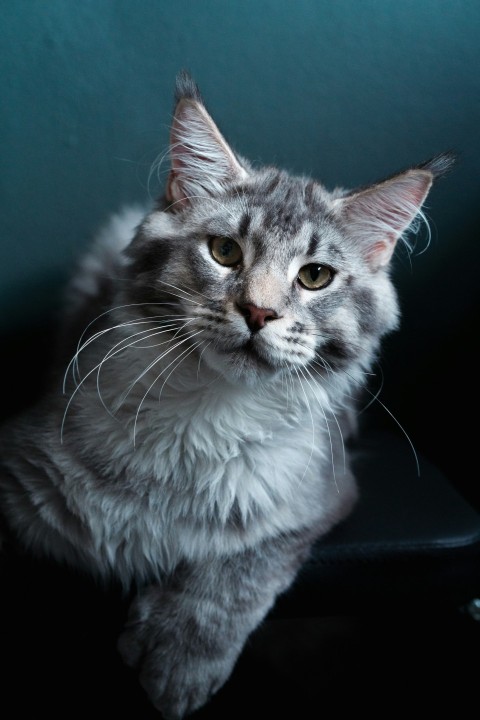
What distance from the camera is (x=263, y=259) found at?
0.96m

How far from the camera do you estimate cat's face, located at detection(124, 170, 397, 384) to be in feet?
2.99

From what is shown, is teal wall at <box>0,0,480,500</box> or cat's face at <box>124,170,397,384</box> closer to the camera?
cat's face at <box>124,170,397,384</box>

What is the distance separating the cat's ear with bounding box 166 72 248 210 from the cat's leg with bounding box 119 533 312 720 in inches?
25.5

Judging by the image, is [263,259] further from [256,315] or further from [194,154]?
[194,154]

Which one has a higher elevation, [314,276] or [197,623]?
[314,276]

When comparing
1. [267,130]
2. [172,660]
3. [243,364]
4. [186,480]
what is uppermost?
[267,130]

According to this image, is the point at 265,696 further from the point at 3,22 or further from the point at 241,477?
the point at 3,22

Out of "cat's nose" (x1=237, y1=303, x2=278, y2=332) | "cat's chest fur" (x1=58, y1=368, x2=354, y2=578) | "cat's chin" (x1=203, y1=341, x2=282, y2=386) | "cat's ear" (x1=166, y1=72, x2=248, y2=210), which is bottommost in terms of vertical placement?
"cat's chest fur" (x1=58, y1=368, x2=354, y2=578)

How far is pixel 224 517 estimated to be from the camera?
1.08 m

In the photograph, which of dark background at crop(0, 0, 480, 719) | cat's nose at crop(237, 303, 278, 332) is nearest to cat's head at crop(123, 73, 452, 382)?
cat's nose at crop(237, 303, 278, 332)

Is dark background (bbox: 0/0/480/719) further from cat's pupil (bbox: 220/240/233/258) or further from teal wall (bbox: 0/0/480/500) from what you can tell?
cat's pupil (bbox: 220/240/233/258)

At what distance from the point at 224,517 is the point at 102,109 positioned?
1.10 metres

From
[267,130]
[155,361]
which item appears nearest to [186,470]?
[155,361]

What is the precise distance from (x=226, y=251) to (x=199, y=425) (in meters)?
0.30
